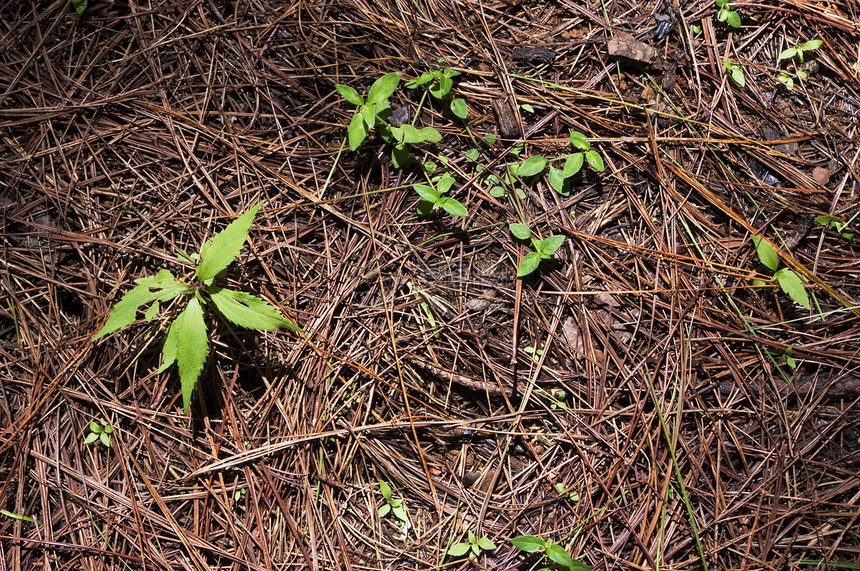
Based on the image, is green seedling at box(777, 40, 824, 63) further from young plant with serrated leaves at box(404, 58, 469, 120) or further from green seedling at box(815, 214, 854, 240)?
young plant with serrated leaves at box(404, 58, 469, 120)

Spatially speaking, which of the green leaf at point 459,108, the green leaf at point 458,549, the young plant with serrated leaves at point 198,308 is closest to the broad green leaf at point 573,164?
the green leaf at point 459,108

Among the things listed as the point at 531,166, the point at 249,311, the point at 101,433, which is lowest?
the point at 101,433

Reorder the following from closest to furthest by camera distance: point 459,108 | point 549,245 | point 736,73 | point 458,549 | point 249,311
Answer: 1. point 249,311
2. point 458,549
3. point 549,245
4. point 459,108
5. point 736,73

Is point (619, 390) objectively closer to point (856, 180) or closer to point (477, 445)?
point (477, 445)

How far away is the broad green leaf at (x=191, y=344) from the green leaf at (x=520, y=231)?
4.24 ft

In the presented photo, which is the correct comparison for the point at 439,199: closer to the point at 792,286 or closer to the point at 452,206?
the point at 452,206

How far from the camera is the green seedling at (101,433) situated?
7.29 ft

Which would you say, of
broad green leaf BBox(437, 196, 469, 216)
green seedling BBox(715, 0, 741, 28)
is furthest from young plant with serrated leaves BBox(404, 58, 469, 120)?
green seedling BBox(715, 0, 741, 28)

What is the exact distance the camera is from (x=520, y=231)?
229 centimetres

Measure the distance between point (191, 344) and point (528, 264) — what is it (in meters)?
1.36

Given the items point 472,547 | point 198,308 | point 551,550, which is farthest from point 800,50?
point 198,308

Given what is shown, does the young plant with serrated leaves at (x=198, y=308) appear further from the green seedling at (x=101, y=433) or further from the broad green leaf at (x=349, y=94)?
the broad green leaf at (x=349, y=94)

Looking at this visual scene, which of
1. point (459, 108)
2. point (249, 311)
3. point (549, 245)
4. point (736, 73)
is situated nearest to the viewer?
point (249, 311)

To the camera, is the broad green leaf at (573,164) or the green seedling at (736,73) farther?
the green seedling at (736,73)
